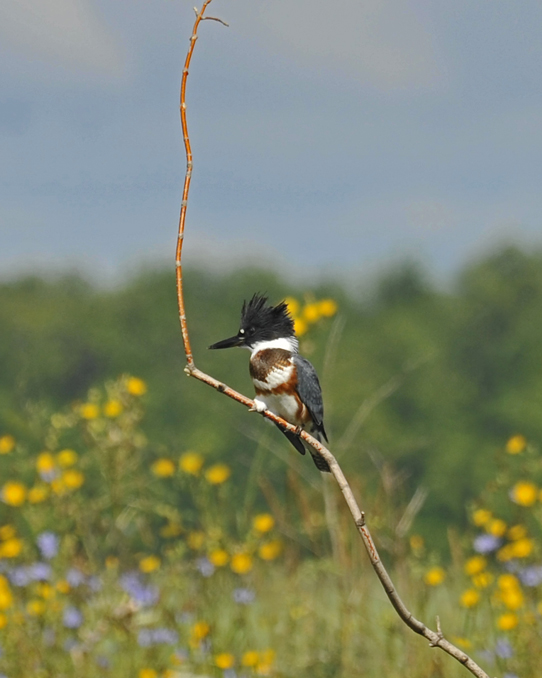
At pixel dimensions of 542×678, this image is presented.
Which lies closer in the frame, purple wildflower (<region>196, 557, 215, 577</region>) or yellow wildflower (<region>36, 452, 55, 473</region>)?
purple wildflower (<region>196, 557, 215, 577</region>)

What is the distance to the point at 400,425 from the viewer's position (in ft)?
93.8

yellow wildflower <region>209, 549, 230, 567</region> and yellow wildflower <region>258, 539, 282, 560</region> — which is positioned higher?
yellow wildflower <region>209, 549, 230, 567</region>

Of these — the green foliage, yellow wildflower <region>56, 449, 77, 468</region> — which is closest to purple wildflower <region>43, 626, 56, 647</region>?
yellow wildflower <region>56, 449, 77, 468</region>

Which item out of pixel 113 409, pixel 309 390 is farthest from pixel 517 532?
pixel 309 390

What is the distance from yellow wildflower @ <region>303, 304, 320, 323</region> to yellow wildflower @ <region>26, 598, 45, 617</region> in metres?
2.62

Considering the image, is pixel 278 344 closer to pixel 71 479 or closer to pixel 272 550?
pixel 71 479

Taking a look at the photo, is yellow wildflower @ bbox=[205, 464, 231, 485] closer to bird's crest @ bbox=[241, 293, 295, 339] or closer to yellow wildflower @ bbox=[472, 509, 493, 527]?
yellow wildflower @ bbox=[472, 509, 493, 527]

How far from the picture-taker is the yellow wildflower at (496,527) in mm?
5941

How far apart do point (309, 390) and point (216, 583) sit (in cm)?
324

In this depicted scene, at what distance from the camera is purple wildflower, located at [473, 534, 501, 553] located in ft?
19.0

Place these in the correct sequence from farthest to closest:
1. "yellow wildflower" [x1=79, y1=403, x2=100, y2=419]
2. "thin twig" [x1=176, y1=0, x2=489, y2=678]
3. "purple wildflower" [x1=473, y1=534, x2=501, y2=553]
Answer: "purple wildflower" [x1=473, y1=534, x2=501, y2=553], "yellow wildflower" [x1=79, y1=403, x2=100, y2=419], "thin twig" [x1=176, y1=0, x2=489, y2=678]

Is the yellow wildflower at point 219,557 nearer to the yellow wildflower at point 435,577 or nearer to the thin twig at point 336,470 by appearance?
the yellow wildflower at point 435,577

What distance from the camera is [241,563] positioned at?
546 centimetres

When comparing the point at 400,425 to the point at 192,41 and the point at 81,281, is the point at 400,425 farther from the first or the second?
the point at 192,41
